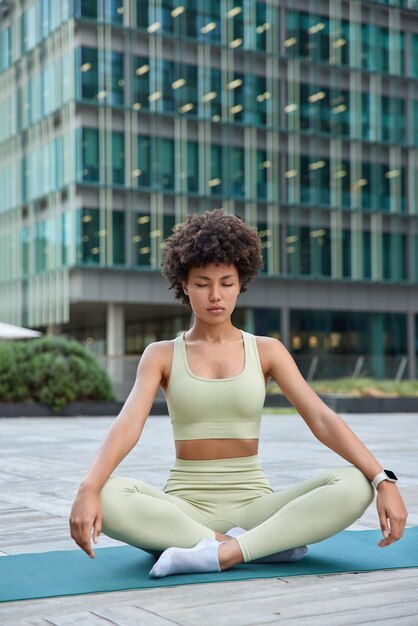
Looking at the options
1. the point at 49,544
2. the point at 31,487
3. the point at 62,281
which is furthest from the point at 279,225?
the point at 49,544

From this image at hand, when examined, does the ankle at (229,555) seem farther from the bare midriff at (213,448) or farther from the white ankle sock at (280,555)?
the bare midriff at (213,448)

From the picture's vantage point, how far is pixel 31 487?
26.3 ft

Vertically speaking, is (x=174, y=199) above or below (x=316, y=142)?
below

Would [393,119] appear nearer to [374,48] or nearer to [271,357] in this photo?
[374,48]

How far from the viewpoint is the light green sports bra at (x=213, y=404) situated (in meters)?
4.31

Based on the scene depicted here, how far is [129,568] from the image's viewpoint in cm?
427

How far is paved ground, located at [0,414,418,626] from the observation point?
3359 millimetres

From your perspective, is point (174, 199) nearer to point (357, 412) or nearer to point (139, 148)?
point (139, 148)

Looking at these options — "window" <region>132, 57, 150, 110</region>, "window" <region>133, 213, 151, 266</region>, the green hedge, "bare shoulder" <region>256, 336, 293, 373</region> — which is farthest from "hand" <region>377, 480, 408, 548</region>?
"window" <region>132, 57, 150, 110</region>

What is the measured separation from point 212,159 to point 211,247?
38.4 meters

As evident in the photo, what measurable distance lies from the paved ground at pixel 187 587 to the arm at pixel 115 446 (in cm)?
28

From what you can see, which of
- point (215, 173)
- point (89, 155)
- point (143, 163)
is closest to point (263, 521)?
point (89, 155)

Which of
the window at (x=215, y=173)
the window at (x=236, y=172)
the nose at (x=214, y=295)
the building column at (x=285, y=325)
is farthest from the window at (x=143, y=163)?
the nose at (x=214, y=295)

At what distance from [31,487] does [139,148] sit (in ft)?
110
